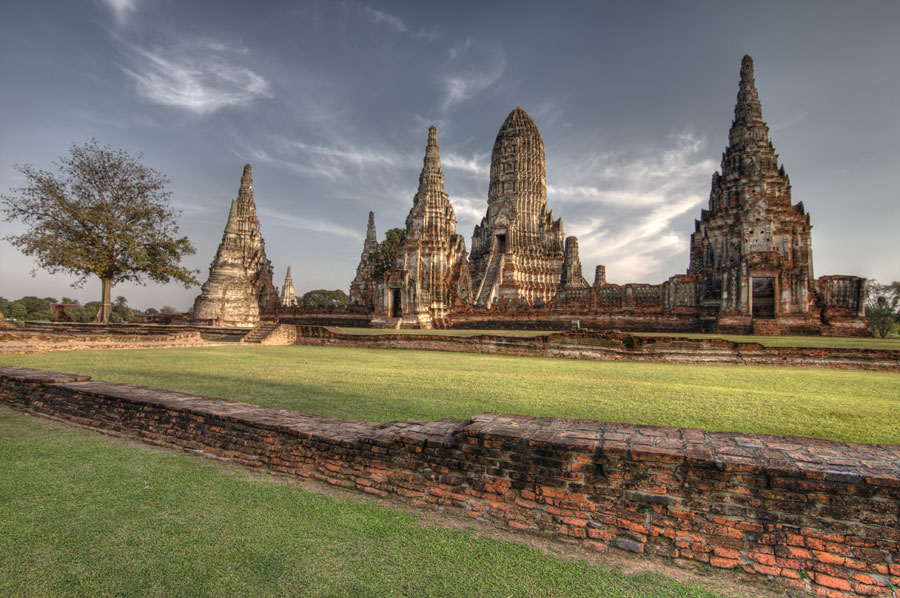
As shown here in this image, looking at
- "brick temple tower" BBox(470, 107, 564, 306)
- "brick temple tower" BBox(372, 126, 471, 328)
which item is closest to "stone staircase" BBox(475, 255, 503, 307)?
"brick temple tower" BBox(470, 107, 564, 306)

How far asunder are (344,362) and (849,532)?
9.25 meters

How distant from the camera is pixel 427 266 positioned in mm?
25406

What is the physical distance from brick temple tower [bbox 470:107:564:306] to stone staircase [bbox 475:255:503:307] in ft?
0.28

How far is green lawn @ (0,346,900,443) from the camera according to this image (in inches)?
177

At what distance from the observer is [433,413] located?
4727 millimetres

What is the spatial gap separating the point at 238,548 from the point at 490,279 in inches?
1351

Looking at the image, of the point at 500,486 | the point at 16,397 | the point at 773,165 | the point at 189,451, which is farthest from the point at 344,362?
the point at 773,165

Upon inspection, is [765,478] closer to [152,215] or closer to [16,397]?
[16,397]

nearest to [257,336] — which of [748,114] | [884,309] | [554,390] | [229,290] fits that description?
[229,290]

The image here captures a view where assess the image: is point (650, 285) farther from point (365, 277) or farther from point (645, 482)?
point (645, 482)

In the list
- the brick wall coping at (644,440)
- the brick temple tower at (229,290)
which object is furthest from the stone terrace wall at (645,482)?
the brick temple tower at (229,290)

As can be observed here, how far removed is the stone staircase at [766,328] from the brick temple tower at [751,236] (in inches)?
4.8

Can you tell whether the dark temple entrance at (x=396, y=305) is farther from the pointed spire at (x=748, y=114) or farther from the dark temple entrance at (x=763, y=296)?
the pointed spire at (x=748, y=114)

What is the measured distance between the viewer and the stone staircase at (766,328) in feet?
56.3
